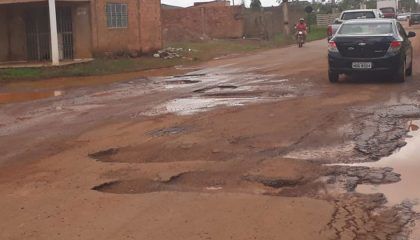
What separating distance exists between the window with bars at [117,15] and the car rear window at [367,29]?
12013 millimetres

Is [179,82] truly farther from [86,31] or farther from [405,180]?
[405,180]

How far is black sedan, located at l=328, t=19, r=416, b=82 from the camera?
13430mm

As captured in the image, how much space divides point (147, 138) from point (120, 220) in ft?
11.5

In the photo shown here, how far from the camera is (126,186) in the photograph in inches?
246

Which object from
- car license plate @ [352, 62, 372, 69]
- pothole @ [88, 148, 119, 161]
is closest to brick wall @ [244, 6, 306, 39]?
car license plate @ [352, 62, 372, 69]

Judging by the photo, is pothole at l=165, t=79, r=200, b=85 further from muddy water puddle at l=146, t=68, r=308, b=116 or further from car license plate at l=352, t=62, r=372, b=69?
car license plate at l=352, t=62, r=372, b=69

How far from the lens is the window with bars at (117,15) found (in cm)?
2402

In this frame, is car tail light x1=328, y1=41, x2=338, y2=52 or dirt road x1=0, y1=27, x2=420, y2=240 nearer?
dirt road x1=0, y1=27, x2=420, y2=240

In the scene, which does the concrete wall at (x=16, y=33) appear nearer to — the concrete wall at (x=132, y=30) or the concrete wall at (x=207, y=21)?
the concrete wall at (x=132, y=30)

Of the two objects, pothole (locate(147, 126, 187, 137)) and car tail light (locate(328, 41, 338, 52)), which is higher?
car tail light (locate(328, 41, 338, 52))

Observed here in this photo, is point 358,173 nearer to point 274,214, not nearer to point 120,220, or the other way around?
point 274,214

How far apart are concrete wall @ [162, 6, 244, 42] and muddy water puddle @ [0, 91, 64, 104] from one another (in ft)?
78.4

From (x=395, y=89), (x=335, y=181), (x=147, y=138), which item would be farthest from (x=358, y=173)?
(x=395, y=89)

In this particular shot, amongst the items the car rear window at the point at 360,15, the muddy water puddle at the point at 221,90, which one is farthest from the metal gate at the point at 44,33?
the car rear window at the point at 360,15
